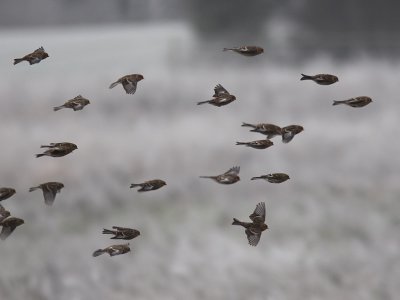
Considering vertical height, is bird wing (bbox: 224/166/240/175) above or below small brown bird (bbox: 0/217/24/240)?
above

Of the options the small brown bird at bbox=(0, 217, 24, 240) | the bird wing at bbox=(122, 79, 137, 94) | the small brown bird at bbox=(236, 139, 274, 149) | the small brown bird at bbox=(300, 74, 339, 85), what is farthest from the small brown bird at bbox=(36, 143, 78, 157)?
the small brown bird at bbox=(300, 74, 339, 85)

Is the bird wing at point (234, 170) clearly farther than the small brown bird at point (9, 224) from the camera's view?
Yes

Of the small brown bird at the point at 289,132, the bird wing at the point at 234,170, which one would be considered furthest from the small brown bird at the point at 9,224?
the small brown bird at the point at 289,132

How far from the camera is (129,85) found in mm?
17719

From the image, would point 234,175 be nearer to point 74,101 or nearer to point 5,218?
point 74,101

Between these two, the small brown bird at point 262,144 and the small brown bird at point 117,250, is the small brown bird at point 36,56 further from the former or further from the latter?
the small brown bird at point 262,144

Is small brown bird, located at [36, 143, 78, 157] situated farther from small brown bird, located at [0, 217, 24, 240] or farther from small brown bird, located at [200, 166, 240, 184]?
small brown bird, located at [200, 166, 240, 184]

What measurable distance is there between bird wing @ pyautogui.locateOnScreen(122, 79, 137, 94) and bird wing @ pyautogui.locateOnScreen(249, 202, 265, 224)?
4.74 metres

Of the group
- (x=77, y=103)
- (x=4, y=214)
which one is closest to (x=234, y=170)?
(x=77, y=103)

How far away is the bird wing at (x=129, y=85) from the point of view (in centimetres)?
1741

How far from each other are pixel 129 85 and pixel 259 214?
512 cm

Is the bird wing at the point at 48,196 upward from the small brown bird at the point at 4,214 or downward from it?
upward

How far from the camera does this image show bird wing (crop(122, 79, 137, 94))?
1741cm

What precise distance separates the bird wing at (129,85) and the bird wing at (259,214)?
474 centimetres
